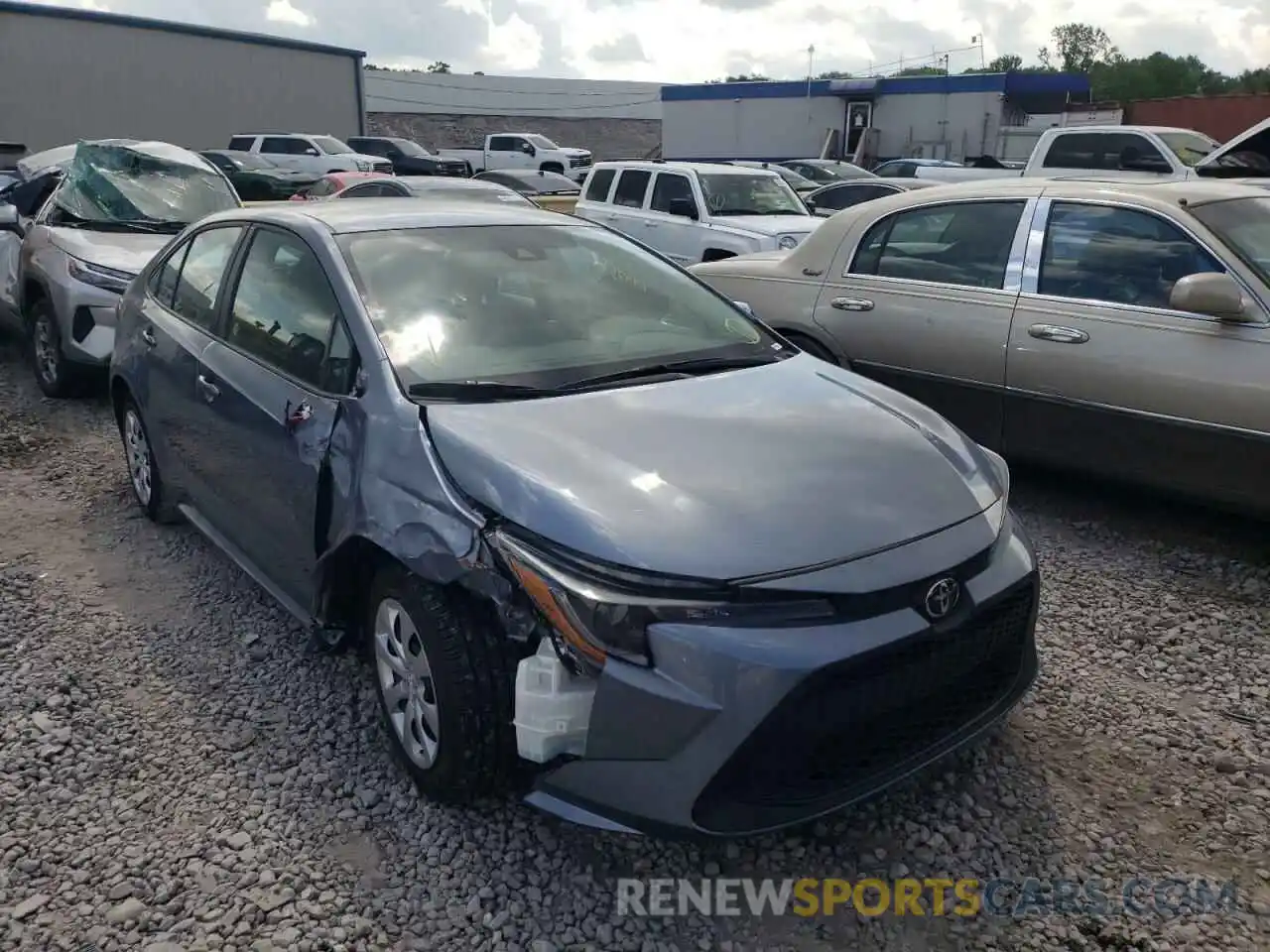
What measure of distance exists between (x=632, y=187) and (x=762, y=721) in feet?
35.9

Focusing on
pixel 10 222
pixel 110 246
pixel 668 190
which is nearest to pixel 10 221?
pixel 10 222

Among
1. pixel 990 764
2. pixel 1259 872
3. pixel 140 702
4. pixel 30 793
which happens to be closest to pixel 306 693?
pixel 140 702

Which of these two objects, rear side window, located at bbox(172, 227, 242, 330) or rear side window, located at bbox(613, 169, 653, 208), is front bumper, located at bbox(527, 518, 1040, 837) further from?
rear side window, located at bbox(613, 169, 653, 208)

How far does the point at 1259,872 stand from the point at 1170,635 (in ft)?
4.45

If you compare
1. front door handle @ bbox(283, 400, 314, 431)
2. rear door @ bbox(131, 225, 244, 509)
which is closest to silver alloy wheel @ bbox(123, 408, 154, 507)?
rear door @ bbox(131, 225, 244, 509)

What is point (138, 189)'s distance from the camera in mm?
8164

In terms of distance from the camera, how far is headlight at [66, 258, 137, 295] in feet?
22.7

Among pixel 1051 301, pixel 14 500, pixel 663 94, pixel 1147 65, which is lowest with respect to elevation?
pixel 14 500

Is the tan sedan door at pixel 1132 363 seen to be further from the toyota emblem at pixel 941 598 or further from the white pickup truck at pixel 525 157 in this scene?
the white pickup truck at pixel 525 157

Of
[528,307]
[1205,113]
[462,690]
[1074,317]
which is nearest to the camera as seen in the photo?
[462,690]

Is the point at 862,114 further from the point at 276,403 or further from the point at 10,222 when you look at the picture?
the point at 276,403

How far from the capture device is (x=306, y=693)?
3.58m

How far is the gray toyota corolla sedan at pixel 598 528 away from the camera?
2.37 meters

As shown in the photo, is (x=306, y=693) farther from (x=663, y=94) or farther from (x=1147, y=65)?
(x=1147, y=65)
